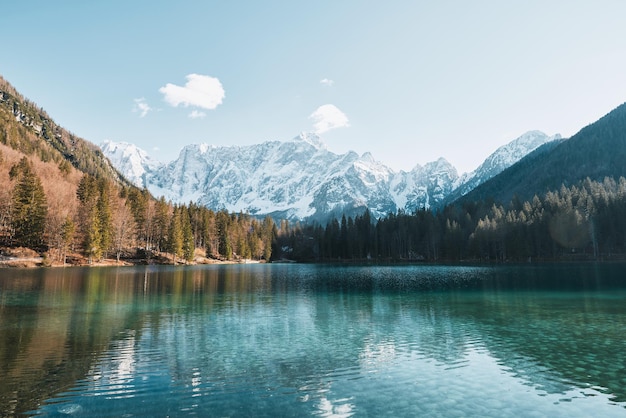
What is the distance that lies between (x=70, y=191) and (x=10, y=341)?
118336 mm

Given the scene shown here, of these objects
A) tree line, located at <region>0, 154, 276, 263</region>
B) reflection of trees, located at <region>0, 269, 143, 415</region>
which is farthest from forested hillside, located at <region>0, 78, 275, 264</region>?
reflection of trees, located at <region>0, 269, 143, 415</region>

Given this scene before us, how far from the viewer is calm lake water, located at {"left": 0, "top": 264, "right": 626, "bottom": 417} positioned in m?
15.4

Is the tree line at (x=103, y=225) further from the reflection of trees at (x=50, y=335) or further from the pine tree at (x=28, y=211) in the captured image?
the reflection of trees at (x=50, y=335)

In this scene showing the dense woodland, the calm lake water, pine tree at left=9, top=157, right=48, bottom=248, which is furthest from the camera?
the dense woodland

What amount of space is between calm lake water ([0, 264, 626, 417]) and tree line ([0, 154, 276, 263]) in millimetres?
74128

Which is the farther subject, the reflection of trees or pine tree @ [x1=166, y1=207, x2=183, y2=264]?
pine tree @ [x1=166, y1=207, x2=183, y2=264]

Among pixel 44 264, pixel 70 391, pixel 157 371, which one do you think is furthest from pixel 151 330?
pixel 44 264

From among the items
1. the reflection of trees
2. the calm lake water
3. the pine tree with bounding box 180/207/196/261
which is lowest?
the calm lake water

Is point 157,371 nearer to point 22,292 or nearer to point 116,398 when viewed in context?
point 116,398

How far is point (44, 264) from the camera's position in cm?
10125

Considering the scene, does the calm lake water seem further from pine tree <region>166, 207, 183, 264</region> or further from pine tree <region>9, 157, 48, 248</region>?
pine tree <region>166, 207, 183, 264</region>

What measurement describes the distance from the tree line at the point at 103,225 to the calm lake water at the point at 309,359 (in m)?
74.1

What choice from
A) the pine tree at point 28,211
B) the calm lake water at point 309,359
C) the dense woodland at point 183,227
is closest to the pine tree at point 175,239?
the dense woodland at point 183,227

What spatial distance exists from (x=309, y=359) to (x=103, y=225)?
11475 cm
